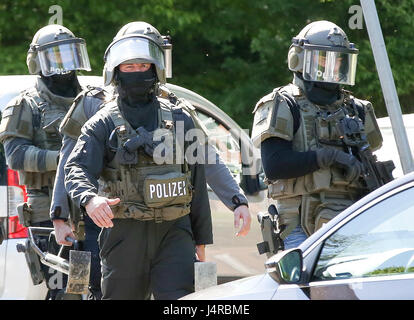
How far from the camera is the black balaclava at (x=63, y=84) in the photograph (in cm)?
714

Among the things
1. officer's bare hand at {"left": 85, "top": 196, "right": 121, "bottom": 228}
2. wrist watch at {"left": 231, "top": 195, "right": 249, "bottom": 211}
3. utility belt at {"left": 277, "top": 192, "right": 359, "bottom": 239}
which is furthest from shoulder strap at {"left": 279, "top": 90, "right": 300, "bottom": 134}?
officer's bare hand at {"left": 85, "top": 196, "right": 121, "bottom": 228}

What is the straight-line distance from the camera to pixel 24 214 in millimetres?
6820

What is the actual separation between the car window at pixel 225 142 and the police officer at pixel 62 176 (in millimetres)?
1557

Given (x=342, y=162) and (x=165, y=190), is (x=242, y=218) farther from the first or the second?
(x=342, y=162)

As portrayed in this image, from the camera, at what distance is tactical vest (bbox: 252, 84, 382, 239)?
227 inches

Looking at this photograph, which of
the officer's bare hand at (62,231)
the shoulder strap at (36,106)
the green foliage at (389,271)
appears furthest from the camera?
the shoulder strap at (36,106)

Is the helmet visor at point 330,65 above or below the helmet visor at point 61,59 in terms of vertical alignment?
below

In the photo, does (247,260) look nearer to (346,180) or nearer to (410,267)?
(346,180)

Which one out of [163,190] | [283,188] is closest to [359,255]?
[163,190]

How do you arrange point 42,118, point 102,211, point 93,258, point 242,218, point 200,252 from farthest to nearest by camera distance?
1. point 42,118
2. point 93,258
3. point 200,252
4. point 242,218
5. point 102,211

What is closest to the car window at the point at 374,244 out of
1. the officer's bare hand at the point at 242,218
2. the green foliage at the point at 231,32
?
the officer's bare hand at the point at 242,218

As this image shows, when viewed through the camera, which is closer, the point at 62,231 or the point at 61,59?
the point at 62,231

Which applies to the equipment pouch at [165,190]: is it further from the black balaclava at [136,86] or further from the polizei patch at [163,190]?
the black balaclava at [136,86]

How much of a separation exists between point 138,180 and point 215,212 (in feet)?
7.07
